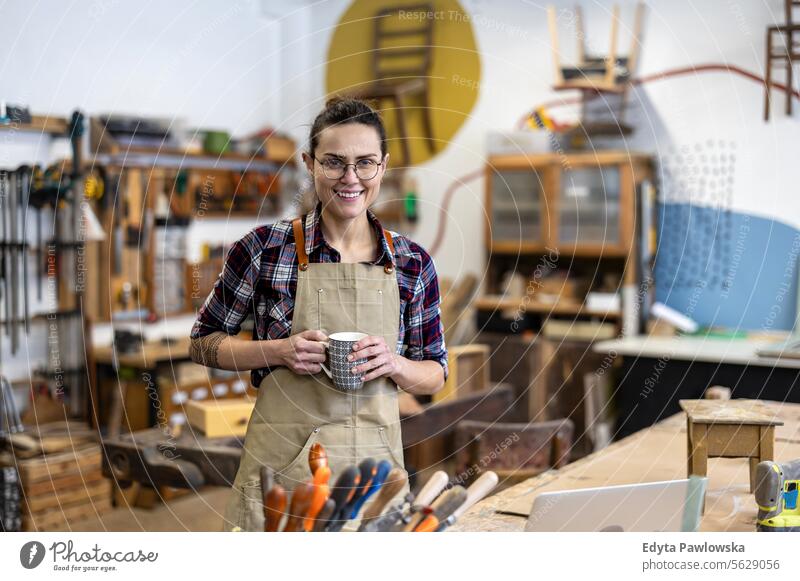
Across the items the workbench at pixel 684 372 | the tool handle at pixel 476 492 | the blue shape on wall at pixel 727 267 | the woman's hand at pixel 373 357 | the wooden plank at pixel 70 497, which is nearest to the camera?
the tool handle at pixel 476 492

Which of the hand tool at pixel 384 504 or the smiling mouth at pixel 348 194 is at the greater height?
the smiling mouth at pixel 348 194

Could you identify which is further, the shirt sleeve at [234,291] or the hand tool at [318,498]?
the shirt sleeve at [234,291]

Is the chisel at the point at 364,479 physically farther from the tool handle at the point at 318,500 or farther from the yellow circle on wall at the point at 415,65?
the yellow circle on wall at the point at 415,65

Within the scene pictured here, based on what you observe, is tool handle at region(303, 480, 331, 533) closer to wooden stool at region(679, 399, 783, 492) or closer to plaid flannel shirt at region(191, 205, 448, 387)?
plaid flannel shirt at region(191, 205, 448, 387)

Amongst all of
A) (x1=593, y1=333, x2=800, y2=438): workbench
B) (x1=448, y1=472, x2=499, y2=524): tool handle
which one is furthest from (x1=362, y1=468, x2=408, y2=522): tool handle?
(x1=593, y1=333, x2=800, y2=438): workbench

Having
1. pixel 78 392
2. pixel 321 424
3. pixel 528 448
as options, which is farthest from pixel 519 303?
pixel 321 424

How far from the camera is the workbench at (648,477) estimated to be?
1.85 metres

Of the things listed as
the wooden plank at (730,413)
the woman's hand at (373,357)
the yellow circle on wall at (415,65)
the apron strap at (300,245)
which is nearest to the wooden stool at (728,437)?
the wooden plank at (730,413)

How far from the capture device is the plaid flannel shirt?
1882 mm

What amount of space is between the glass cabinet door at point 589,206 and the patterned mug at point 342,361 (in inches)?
135

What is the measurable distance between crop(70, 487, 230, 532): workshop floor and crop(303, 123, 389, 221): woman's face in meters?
2.86

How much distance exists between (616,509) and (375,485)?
0.52 m

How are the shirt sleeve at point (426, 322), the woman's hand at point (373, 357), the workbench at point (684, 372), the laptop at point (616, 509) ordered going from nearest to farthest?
the laptop at point (616, 509)
the woman's hand at point (373, 357)
the shirt sleeve at point (426, 322)
the workbench at point (684, 372)
